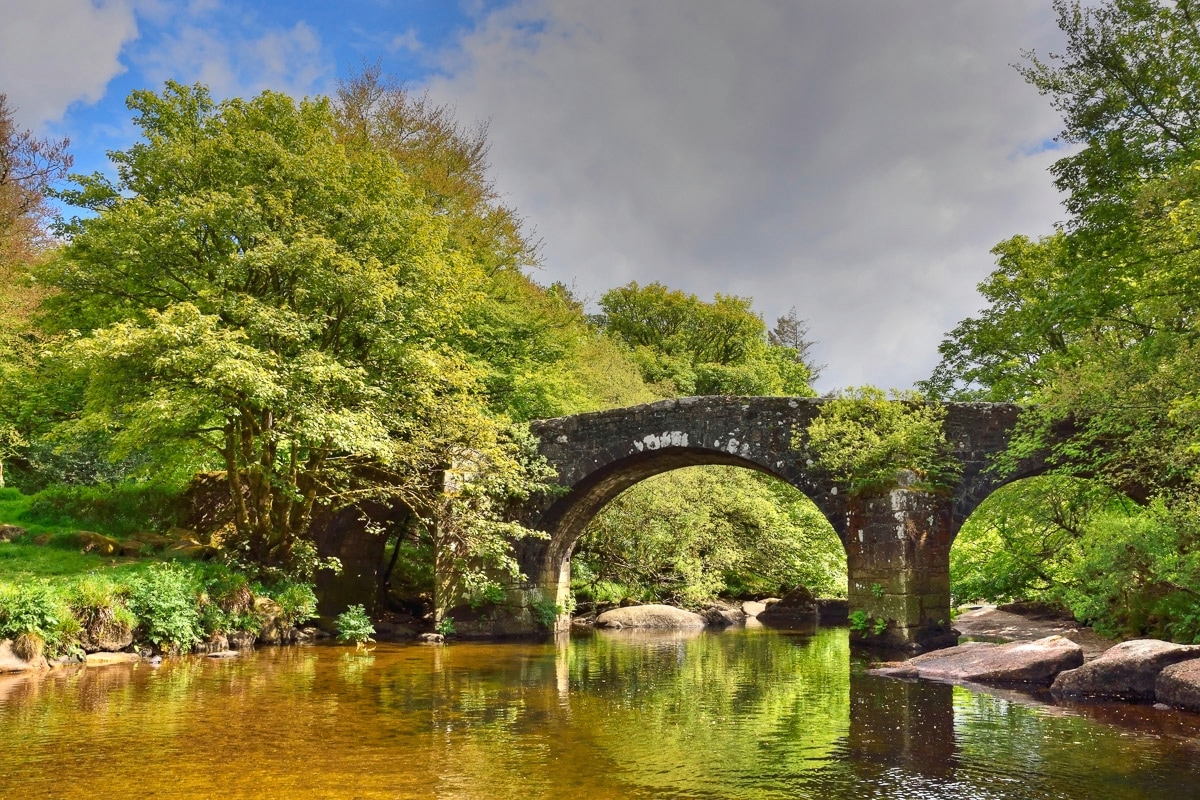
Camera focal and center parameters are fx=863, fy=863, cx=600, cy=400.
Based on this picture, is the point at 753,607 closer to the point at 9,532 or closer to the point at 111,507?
the point at 111,507

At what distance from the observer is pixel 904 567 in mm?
13711

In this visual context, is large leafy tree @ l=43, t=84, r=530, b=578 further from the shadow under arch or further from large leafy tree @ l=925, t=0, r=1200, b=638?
large leafy tree @ l=925, t=0, r=1200, b=638

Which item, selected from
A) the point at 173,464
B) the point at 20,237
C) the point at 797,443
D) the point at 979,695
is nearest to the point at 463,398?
the point at 173,464

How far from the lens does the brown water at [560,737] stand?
5191 millimetres

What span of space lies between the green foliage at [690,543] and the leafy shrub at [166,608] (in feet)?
32.4

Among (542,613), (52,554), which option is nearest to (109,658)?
(52,554)

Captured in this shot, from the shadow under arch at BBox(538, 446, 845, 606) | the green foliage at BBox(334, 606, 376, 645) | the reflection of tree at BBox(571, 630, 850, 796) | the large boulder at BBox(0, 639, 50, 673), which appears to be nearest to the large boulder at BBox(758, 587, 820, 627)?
the shadow under arch at BBox(538, 446, 845, 606)

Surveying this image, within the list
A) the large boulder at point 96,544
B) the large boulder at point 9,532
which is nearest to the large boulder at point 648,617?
the large boulder at point 96,544

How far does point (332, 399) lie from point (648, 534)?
9.07 meters

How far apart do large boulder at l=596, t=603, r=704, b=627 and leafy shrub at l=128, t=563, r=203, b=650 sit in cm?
962

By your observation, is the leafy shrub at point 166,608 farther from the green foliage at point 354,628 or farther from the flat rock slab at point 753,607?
the flat rock slab at point 753,607

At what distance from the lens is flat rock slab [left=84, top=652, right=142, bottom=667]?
10748 millimetres

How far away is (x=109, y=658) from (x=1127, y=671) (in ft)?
38.5

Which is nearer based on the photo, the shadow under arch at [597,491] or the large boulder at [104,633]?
the large boulder at [104,633]
